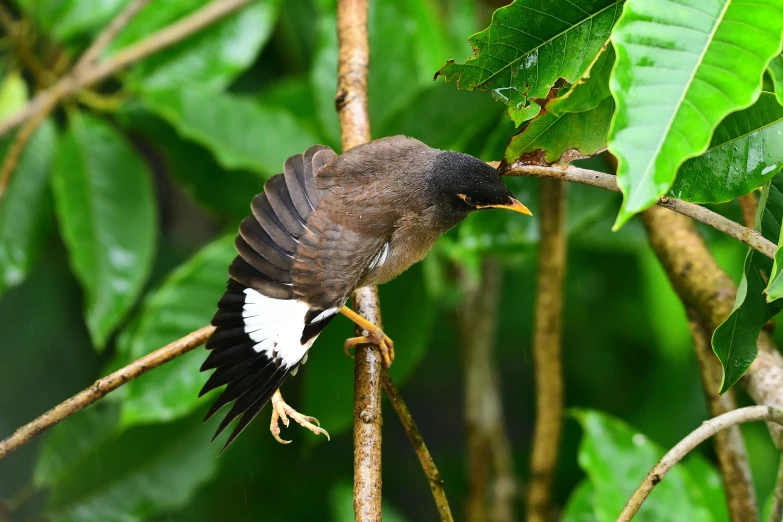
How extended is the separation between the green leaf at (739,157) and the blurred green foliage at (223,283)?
0.72m

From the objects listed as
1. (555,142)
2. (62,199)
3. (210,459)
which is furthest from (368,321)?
(62,199)

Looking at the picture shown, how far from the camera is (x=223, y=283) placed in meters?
2.11

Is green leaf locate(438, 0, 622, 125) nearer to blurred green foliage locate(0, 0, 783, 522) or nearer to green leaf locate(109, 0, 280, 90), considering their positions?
blurred green foliage locate(0, 0, 783, 522)

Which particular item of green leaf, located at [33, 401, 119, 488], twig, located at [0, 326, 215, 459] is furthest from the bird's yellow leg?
green leaf, located at [33, 401, 119, 488]

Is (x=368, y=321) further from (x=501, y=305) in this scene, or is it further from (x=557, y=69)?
(x=501, y=305)

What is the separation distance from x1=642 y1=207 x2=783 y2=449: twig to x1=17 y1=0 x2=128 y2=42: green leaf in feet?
5.94

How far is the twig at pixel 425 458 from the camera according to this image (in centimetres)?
124

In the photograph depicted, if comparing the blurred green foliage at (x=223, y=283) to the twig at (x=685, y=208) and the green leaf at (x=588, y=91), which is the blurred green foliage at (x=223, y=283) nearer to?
the twig at (x=685, y=208)

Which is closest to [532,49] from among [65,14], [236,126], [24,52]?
[236,126]

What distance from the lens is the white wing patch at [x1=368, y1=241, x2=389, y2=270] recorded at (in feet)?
5.04

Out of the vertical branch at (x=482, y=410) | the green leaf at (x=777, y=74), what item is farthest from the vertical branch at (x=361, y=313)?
the vertical branch at (x=482, y=410)

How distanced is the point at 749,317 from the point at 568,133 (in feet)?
1.17

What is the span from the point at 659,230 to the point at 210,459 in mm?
1477

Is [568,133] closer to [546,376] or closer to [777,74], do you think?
[777,74]
